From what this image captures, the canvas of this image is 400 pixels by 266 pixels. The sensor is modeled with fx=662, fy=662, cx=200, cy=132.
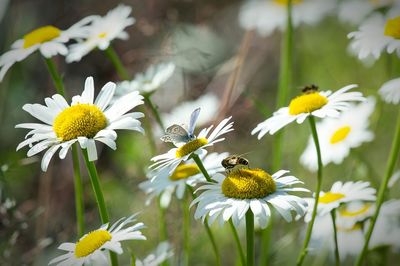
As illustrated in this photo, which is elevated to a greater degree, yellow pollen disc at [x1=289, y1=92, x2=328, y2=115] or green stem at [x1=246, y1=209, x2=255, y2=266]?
yellow pollen disc at [x1=289, y1=92, x2=328, y2=115]

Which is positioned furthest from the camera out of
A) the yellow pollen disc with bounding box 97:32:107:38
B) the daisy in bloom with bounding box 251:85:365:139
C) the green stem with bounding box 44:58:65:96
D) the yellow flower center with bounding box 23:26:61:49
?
the yellow pollen disc with bounding box 97:32:107:38

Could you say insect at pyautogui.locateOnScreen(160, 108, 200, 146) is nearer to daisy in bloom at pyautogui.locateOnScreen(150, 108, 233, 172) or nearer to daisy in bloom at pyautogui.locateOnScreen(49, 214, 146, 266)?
daisy in bloom at pyautogui.locateOnScreen(150, 108, 233, 172)

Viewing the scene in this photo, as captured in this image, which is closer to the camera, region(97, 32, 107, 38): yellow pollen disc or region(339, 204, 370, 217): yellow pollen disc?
region(339, 204, 370, 217): yellow pollen disc

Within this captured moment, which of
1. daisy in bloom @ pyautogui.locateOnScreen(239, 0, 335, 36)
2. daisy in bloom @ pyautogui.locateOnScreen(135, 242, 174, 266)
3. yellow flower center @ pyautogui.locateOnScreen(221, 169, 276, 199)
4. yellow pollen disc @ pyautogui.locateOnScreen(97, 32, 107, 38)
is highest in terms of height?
yellow pollen disc @ pyautogui.locateOnScreen(97, 32, 107, 38)

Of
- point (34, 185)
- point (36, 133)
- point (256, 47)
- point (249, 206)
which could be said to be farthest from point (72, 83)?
point (249, 206)

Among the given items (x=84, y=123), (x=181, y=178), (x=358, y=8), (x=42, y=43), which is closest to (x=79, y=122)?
(x=84, y=123)

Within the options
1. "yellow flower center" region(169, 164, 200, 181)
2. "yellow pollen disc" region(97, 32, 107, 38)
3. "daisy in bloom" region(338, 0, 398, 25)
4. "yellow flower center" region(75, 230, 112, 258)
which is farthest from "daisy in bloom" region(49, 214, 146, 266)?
"daisy in bloom" region(338, 0, 398, 25)
